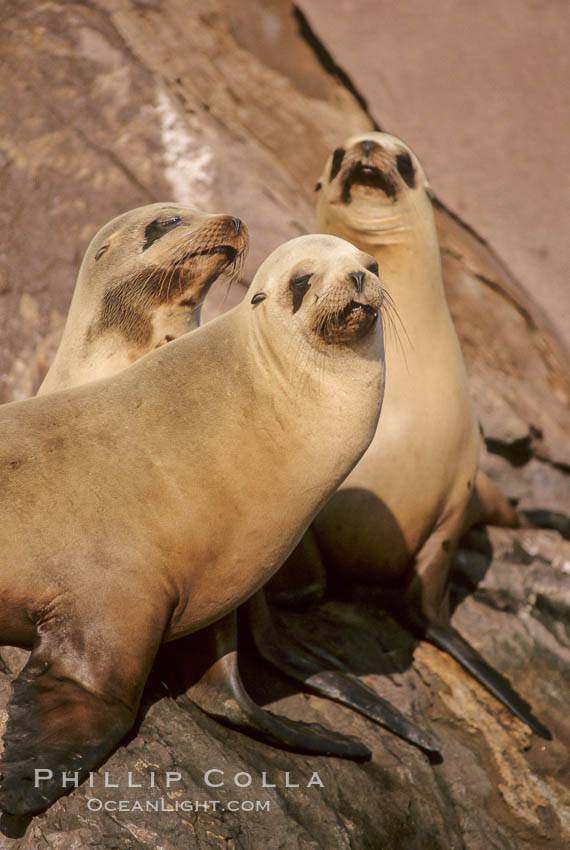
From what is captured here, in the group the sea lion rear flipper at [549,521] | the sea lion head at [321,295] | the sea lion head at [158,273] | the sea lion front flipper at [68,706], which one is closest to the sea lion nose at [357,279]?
the sea lion head at [321,295]

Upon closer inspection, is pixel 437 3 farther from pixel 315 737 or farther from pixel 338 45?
pixel 315 737

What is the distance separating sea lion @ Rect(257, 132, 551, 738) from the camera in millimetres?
4637

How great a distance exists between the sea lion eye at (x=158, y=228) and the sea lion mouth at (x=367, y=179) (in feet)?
3.18

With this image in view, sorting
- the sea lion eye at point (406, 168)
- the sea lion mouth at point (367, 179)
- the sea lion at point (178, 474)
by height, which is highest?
the sea lion at point (178, 474)

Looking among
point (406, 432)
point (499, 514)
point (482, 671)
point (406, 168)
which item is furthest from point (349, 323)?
point (499, 514)

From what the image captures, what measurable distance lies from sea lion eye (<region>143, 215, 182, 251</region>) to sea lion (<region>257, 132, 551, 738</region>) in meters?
0.94

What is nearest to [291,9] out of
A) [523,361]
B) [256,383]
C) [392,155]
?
[523,361]

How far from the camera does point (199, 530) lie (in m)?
3.09

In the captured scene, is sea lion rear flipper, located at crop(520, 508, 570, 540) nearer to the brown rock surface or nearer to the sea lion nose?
the brown rock surface

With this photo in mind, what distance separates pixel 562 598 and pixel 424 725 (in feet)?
5.10

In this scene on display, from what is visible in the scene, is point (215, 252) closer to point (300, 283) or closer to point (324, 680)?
point (300, 283)

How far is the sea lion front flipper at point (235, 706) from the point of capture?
10.8ft

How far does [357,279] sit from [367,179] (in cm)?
183

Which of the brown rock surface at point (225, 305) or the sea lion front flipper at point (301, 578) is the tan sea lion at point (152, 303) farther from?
the sea lion front flipper at point (301, 578)
